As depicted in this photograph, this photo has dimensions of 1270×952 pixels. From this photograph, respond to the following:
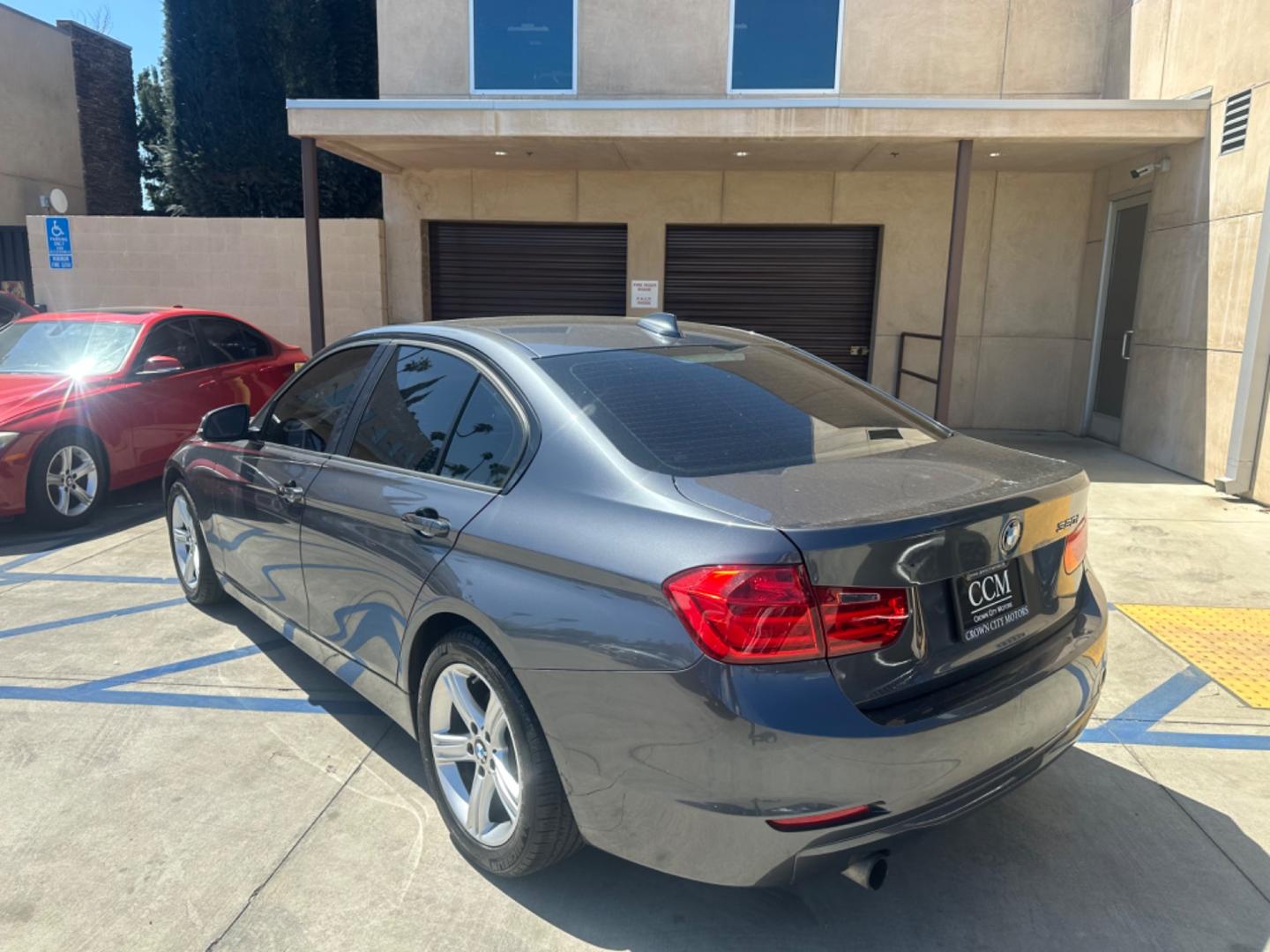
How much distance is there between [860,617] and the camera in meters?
2.12

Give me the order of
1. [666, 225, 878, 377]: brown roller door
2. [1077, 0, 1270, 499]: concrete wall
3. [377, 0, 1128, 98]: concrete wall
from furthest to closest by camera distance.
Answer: [666, 225, 878, 377]: brown roller door, [377, 0, 1128, 98]: concrete wall, [1077, 0, 1270, 499]: concrete wall

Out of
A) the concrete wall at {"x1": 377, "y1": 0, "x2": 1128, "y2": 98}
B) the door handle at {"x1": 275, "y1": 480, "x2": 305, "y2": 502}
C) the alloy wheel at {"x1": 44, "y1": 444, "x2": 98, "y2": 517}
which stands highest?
the concrete wall at {"x1": 377, "y1": 0, "x2": 1128, "y2": 98}

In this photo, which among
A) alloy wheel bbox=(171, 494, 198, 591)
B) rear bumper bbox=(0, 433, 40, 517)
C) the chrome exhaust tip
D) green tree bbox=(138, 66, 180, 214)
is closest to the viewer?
the chrome exhaust tip

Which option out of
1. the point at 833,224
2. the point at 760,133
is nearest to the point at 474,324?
the point at 760,133

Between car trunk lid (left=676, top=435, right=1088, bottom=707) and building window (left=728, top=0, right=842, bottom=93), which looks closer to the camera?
car trunk lid (left=676, top=435, right=1088, bottom=707)

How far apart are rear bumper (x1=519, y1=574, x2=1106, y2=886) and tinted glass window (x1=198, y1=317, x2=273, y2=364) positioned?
673cm

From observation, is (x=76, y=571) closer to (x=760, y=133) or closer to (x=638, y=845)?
(x=638, y=845)

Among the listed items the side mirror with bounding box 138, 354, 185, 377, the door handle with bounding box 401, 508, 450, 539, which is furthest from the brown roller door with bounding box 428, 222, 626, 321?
the door handle with bounding box 401, 508, 450, 539

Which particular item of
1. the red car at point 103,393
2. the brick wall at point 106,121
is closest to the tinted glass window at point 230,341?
the red car at point 103,393

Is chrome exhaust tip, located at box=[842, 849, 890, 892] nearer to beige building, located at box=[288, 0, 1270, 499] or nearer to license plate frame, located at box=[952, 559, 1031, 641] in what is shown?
license plate frame, located at box=[952, 559, 1031, 641]

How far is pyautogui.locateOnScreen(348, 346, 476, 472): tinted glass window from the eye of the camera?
2.99 metres

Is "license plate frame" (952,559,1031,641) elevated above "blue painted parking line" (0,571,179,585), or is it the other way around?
"license plate frame" (952,559,1031,641)

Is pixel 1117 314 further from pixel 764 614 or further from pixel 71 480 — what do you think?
pixel 71 480

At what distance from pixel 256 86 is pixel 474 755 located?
18153 millimetres
